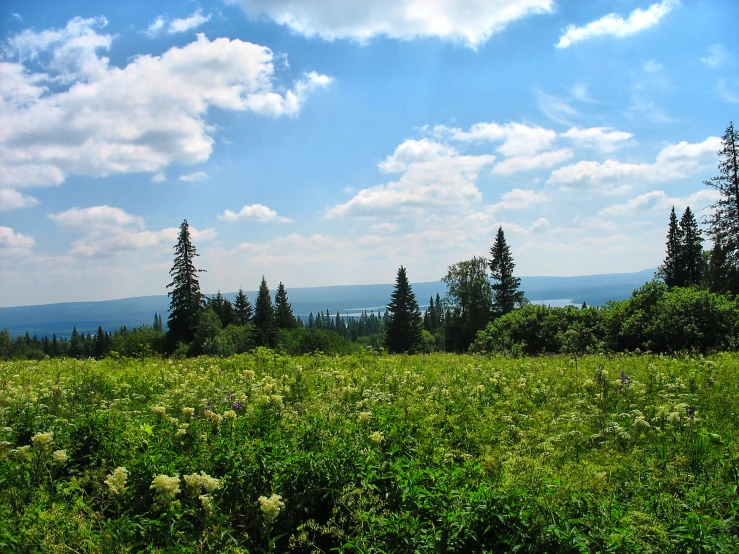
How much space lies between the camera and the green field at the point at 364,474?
10.8ft

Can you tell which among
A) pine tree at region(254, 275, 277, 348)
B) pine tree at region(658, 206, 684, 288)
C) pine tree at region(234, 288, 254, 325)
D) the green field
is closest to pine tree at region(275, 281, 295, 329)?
pine tree at region(234, 288, 254, 325)

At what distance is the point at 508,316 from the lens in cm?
2542

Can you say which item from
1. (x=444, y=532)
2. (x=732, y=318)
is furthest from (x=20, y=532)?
(x=732, y=318)

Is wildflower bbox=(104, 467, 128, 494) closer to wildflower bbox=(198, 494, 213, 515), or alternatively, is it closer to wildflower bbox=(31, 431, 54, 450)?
wildflower bbox=(198, 494, 213, 515)

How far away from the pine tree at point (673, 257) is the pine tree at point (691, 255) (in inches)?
15.3

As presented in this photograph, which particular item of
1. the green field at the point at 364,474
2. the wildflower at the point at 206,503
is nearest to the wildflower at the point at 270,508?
the green field at the point at 364,474

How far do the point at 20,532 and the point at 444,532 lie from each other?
3030 millimetres

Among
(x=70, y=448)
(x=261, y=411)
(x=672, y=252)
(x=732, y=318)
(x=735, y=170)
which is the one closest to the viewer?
(x=70, y=448)

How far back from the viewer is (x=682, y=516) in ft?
11.7

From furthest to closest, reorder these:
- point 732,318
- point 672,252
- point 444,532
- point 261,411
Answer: point 672,252, point 732,318, point 261,411, point 444,532

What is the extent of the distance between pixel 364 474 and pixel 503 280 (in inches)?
2330

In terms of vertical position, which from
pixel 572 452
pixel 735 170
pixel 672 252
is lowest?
pixel 572 452

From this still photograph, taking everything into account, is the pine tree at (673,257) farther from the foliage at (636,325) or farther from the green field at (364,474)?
the green field at (364,474)

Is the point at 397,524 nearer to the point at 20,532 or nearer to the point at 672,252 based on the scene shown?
the point at 20,532
